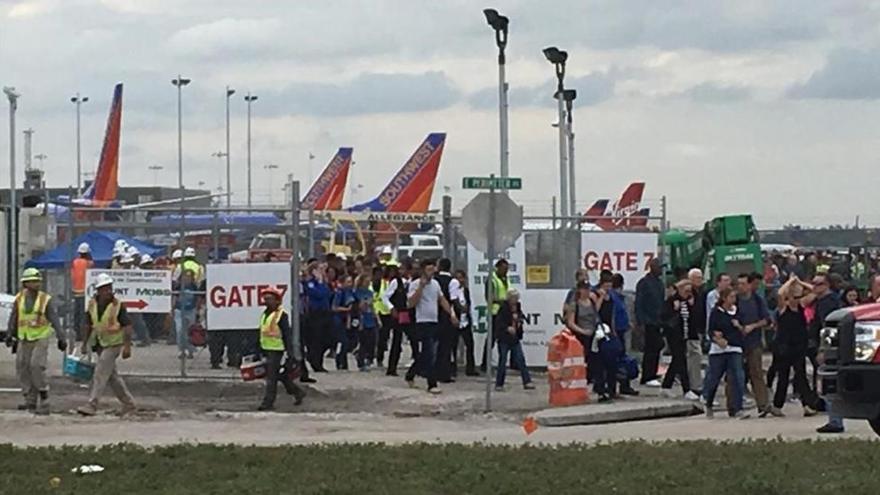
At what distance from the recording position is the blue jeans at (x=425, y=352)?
22.2 meters

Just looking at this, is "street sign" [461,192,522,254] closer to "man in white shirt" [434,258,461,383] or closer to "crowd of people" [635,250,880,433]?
"crowd of people" [635,250,880,433]

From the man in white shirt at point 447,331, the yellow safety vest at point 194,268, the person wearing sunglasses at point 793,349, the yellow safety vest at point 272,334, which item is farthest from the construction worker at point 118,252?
the person wearing sunglasses at point 793,349

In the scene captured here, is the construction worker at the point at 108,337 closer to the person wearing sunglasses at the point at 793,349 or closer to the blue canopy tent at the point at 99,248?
the blue canopy tent at the point at 99,248

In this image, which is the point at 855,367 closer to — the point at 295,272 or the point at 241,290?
the point at 295,272

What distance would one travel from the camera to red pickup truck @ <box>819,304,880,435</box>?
14227 millimetres

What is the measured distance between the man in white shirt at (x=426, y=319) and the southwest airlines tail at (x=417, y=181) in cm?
3759

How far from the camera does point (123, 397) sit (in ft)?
65.0

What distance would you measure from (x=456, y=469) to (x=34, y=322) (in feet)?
28.9

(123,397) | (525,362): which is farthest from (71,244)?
(525,362)

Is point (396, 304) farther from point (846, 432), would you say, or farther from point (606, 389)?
point (846, 432)

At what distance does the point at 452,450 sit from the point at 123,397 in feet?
22.3

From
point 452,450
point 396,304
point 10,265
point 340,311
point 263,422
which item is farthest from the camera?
point 10,265

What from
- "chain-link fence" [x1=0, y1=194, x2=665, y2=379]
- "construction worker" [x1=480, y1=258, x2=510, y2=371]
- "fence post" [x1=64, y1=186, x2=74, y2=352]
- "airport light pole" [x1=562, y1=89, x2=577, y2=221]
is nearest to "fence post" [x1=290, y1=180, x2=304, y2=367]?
"chain-link fence" [x1=0, y1=194, x2=665, y2=379]

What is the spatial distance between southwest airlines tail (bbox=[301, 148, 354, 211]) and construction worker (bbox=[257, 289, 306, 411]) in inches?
1771
